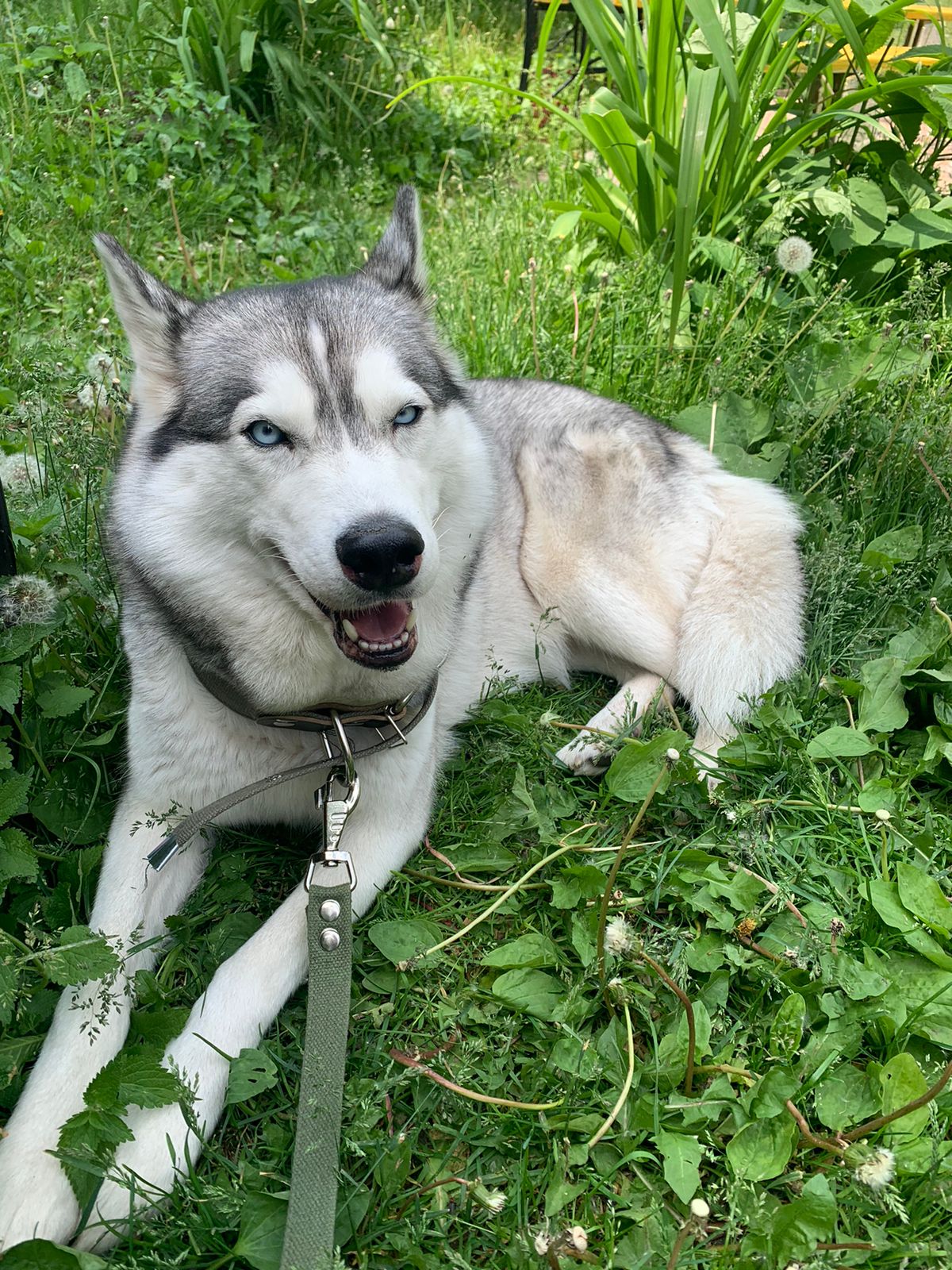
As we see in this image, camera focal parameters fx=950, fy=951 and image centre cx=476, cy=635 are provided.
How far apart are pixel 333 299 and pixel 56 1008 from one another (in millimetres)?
1600

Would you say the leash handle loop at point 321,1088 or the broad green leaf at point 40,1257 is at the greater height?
the leash handle loop at point 321,1088

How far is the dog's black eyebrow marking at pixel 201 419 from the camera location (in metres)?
1.97

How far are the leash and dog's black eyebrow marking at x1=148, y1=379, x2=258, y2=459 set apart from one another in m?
0.51

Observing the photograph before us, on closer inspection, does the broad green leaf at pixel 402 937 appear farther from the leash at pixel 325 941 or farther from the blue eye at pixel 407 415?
the blue eye at pixel 407 415

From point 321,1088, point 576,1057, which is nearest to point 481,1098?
point 576,1057

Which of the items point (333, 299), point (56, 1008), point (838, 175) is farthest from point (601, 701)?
point (838, 175)

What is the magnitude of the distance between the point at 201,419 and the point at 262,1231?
152 cm

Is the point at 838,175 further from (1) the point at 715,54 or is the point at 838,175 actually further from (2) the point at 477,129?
(2) the point at 477,129

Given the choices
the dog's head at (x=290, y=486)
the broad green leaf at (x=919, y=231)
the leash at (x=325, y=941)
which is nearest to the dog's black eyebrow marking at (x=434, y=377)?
the dog's head at (x=290, y=486)

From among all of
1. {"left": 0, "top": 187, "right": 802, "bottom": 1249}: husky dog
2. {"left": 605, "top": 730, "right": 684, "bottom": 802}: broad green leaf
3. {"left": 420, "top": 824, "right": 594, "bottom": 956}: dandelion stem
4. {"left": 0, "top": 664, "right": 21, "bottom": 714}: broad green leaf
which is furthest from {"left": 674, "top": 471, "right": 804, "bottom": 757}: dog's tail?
{"left": 0, "top": 664, "right": 21, "bottom": 714}: broad green leaf

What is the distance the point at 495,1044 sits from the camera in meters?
1.94

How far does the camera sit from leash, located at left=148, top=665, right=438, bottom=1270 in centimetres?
146

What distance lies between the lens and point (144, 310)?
2.08m

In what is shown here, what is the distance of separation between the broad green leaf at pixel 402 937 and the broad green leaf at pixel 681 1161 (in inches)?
24.3
